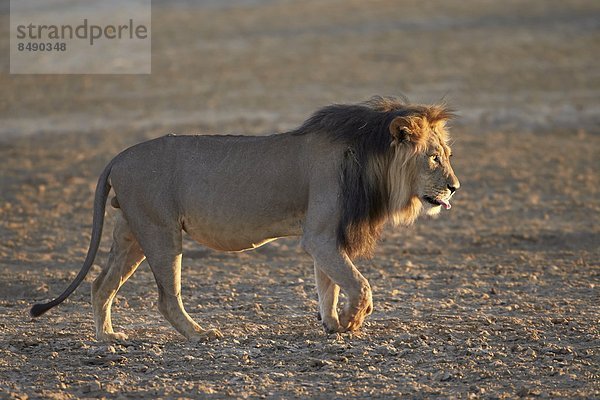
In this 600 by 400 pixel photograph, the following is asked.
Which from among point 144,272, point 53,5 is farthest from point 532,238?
point 53,5

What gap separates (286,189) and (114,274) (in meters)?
1.24

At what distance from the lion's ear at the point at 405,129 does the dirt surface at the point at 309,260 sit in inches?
47.0

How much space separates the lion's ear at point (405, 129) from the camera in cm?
669

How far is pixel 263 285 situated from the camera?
8492mm

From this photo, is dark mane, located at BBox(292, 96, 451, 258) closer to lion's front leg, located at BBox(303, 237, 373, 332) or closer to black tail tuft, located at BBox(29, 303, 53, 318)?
lion's front leg, located at BBox(303, 237, 373, 332)

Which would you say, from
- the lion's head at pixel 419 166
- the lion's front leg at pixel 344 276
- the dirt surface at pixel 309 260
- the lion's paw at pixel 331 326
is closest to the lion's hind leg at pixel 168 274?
the dirt surface at pixel 309 260

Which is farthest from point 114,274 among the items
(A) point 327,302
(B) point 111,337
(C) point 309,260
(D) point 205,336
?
(C) point 309,260

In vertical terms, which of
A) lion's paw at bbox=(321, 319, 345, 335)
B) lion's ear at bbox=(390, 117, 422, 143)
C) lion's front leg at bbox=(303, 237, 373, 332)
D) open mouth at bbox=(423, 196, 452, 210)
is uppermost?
lion's ear at bbox=(390, 117, 422, 143)

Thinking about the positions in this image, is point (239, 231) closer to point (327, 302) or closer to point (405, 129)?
point (327, 302)

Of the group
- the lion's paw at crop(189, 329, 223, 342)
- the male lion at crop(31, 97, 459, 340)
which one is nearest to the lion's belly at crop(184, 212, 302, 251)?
the male lion at crop(31, 97, 459, 340)

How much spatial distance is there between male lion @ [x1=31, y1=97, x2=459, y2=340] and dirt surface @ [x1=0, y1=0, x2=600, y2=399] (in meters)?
0.46

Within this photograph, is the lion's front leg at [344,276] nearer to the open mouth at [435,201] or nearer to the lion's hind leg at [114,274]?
the open mouth at [435,201]

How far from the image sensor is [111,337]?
6934mm

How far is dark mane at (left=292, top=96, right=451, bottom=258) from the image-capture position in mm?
6688
